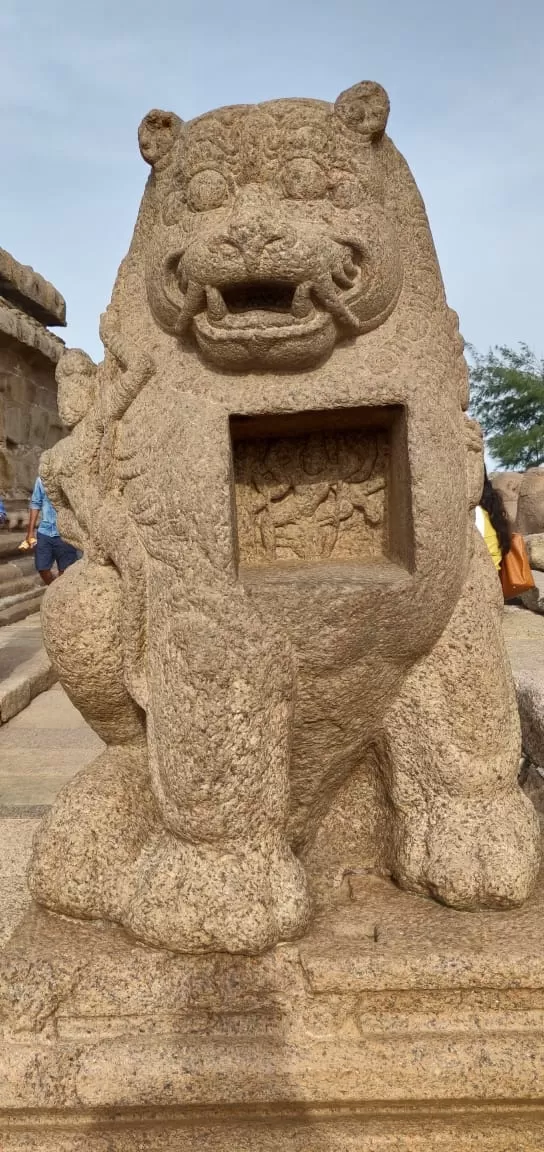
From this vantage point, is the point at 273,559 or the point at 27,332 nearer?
the point at 273,559

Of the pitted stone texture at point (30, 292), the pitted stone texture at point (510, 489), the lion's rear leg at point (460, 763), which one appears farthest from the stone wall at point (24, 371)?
the lion's rear leg at point (460, 763)

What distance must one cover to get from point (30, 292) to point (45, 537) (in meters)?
2.93

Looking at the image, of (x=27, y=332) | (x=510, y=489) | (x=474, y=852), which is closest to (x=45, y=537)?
(x=27, y=332)

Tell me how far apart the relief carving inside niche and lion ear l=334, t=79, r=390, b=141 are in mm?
530

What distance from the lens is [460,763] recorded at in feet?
4.75

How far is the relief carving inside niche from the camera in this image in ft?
5.14

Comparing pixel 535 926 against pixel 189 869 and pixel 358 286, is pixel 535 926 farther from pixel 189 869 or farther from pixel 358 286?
pixel 358 286

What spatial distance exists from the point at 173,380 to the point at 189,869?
0.86m

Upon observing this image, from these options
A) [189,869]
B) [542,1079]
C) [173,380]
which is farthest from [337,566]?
[542,1079]

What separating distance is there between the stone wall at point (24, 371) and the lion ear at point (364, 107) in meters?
5.47

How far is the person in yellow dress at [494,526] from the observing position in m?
2.85

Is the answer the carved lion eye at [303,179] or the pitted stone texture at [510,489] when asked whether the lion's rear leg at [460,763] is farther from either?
the pitted stone texture at [510,489]

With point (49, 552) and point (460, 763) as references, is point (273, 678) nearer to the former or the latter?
point (460, 763)

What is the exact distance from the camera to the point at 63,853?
57.2 inches
